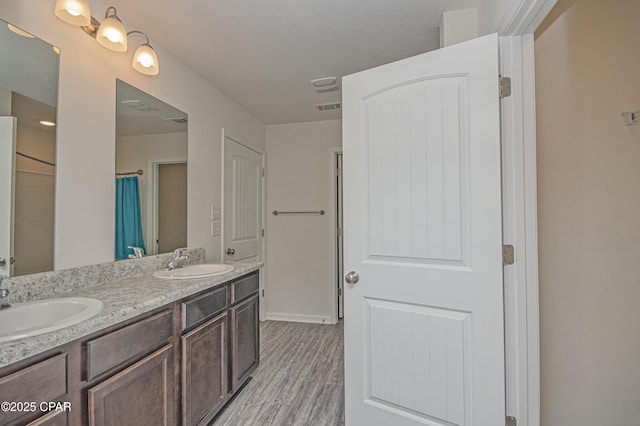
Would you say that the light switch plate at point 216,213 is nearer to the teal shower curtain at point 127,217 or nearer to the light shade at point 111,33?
the teal shower curtain at point 127,217

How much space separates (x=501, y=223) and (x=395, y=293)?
0.58 m

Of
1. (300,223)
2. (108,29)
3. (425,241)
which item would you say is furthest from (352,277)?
(300,223)

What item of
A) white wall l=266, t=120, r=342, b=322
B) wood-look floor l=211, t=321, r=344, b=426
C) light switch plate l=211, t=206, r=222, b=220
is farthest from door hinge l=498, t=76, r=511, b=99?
white wall l=266, t=120, r=342, b=322

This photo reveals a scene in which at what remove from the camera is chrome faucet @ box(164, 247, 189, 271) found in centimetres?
197

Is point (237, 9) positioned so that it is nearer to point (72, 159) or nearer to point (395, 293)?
point (72, 159)

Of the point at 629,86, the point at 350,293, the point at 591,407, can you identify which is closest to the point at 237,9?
the point at 350,293

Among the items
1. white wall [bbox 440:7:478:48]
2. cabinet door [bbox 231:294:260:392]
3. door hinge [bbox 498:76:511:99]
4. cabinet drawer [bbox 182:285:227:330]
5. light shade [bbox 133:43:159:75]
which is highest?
white wall [bbox 440:7:478:48]

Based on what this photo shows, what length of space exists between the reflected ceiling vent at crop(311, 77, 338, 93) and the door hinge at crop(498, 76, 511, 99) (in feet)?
4.96

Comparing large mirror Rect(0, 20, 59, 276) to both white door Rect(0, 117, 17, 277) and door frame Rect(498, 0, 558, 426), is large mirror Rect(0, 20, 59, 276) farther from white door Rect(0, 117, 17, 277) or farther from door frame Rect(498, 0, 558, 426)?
door frame Rect(498, 0, 558, 426)

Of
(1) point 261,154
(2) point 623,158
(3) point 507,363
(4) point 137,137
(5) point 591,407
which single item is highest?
(1) point 261,154

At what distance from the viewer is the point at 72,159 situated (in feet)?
4.82

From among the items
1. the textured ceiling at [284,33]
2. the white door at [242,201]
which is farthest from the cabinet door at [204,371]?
the textured ceiling at [284,33]

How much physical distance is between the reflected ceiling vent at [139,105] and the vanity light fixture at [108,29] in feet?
0.60

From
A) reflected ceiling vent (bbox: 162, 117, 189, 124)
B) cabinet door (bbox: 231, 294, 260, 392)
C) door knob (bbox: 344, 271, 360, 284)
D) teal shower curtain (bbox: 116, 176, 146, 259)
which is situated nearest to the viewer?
door knob (bbox: 344, 271, 360, 284)
